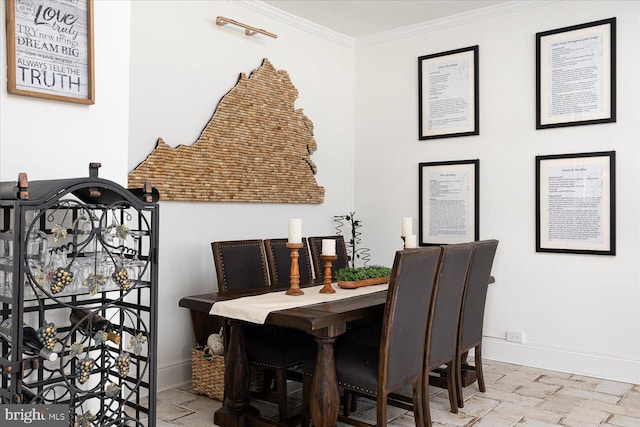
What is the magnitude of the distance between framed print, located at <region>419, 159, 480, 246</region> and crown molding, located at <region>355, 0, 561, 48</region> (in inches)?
46.6

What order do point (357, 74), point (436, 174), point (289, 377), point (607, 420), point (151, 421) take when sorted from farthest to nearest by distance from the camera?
point (357, 74), point (436, 174), point (289, 377), point (607, 420), point (151, 421)

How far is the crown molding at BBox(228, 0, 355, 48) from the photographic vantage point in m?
4.21

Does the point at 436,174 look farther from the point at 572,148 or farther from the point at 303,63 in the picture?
the point at 303,63

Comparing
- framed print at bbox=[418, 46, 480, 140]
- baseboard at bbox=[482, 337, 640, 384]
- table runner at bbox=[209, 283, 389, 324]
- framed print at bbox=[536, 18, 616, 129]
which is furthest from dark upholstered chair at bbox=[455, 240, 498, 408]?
framed print at bbox=[418, 46, 480, 140]

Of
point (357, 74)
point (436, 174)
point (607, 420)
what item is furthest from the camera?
point (357, 74)

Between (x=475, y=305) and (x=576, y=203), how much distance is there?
1.29m

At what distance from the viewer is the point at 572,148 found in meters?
4.02

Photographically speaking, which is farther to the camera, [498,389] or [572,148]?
[572,148]

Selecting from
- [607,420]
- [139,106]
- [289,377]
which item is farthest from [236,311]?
[607,420]

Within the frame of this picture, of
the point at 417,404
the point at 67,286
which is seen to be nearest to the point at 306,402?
the point at 417,404

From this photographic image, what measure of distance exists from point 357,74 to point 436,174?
1341 millimetres

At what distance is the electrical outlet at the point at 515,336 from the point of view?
4221 mm

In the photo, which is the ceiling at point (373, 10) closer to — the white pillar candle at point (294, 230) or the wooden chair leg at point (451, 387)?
the white pillar candle at point (294, 230)

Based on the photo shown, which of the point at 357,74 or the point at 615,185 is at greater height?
the point at 357,74
